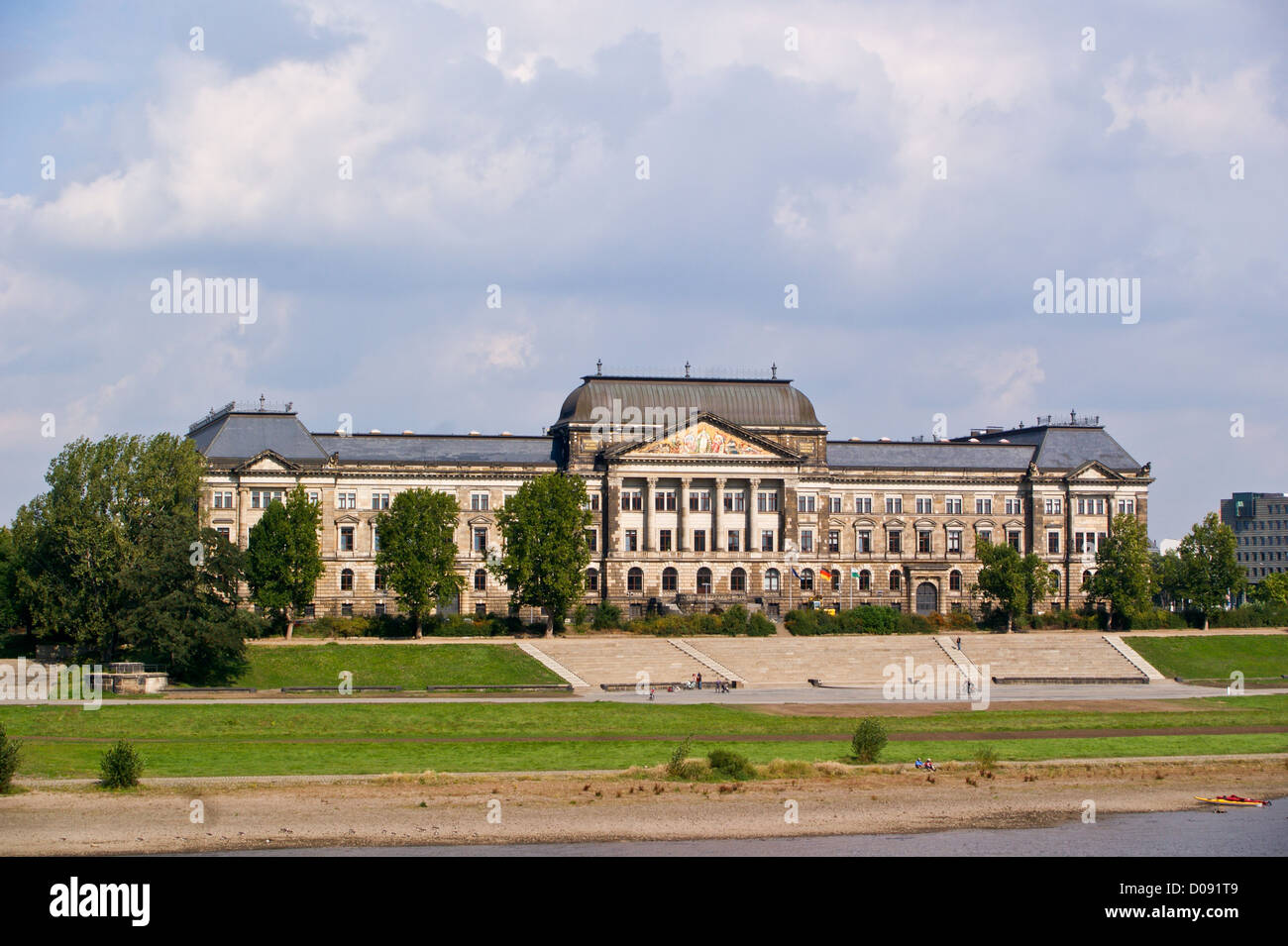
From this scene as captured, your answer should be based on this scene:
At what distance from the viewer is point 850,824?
52688 millimetres

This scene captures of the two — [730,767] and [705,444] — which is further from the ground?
[705,444]

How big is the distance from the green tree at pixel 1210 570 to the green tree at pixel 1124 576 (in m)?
3.79

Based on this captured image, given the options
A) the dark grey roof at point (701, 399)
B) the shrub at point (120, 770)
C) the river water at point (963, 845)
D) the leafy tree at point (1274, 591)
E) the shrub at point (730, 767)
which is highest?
the dark grey roof at point (701, 399)

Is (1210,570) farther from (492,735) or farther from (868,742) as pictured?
(492,735)

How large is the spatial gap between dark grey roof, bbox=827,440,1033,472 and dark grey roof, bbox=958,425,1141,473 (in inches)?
58.6

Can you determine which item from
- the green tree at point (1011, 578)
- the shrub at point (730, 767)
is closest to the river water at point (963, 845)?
the shrub at point (730, 767)

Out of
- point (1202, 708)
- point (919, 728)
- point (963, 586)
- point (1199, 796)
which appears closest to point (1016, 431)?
point (963, 586)

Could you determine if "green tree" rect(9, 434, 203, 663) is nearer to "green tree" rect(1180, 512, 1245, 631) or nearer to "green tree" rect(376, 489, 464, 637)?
"green tree" rect(376, 489, 464, 637)

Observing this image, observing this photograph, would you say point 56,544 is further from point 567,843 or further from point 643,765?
point 567,843

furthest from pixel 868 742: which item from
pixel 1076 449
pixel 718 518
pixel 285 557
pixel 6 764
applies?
pixel 1076 449

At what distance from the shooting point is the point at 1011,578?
395 feet

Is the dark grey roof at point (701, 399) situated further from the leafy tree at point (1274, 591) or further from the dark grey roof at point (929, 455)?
the leafy tree at point (1274, 591)

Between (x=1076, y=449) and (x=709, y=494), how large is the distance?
34766mm

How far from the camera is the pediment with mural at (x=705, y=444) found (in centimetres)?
12638
